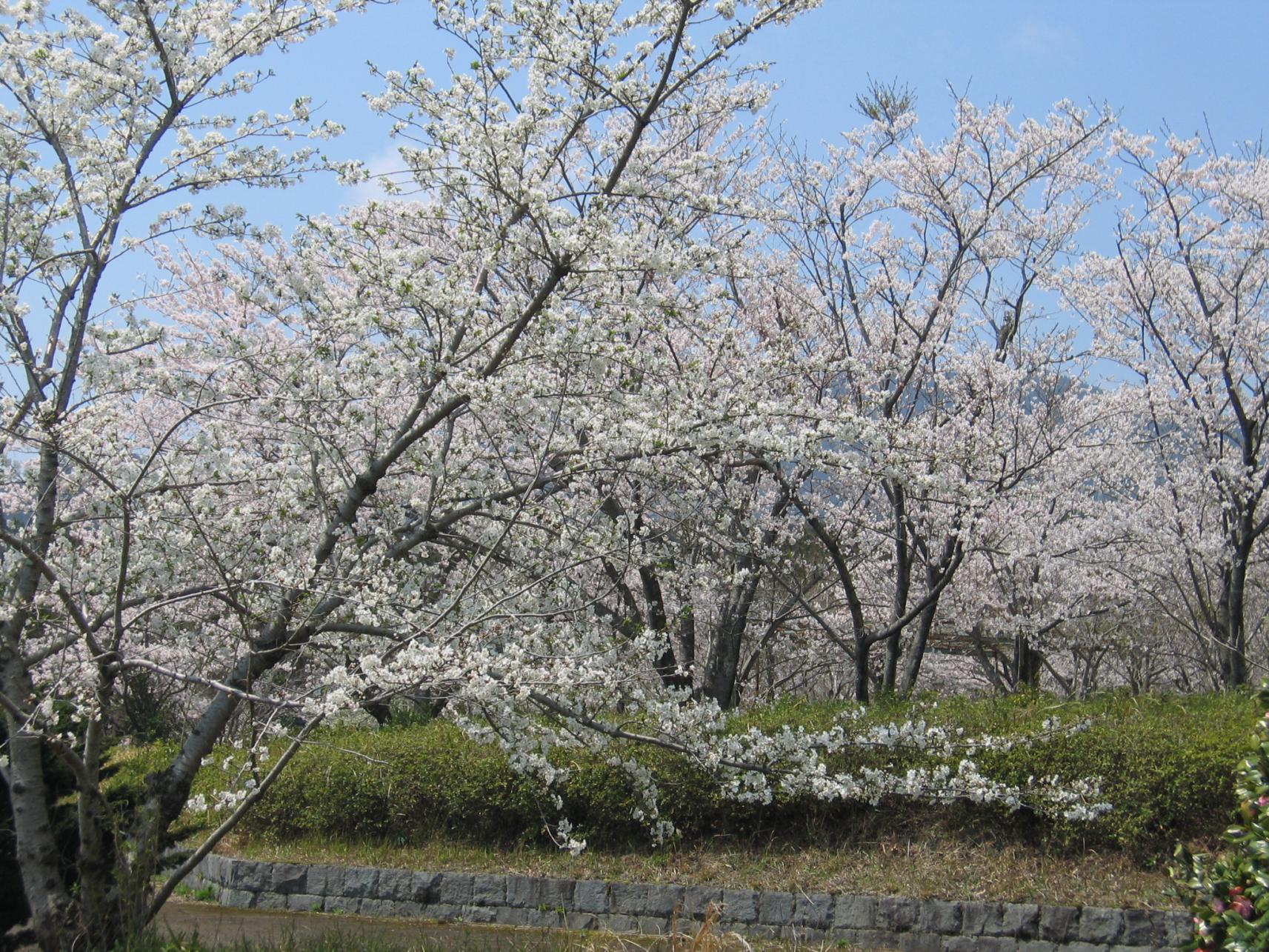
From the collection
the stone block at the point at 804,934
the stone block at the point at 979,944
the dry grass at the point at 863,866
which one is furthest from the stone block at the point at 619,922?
the stone block at the point at 979,944

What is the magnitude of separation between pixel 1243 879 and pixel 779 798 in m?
4.38

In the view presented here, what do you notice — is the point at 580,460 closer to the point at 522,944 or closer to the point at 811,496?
the point at 522,944

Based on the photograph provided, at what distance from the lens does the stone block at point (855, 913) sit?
6.73 metres

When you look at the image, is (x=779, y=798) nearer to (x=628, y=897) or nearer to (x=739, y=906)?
(x=739, y=906)

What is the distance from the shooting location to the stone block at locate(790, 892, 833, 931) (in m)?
6.82

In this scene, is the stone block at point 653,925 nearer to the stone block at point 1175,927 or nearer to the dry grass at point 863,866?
the dry grass at point 863,866

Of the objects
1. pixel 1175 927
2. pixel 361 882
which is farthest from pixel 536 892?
pixel 1175 927

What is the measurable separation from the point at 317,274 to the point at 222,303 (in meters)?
9.00

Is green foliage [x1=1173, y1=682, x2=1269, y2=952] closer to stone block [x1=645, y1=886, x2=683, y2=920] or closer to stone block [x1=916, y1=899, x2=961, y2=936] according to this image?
stone block [x1=916, y1=899, x2=961, y2=936]

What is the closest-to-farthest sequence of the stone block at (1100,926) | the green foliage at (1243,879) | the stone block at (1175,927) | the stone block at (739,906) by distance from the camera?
1. the green foliage at (1243,879)
2. the stone block at (1175,927)
3. the stone block at (1100,926)
4. the stone block at (739,906)

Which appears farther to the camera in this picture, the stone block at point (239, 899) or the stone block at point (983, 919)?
the stone block at point (239, 899)

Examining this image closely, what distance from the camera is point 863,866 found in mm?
7223

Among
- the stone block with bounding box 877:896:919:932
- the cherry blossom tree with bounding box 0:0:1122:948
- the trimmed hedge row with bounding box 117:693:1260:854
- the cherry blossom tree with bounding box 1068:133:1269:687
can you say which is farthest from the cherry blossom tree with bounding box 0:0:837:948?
the cherry blossom tree with bounding box 1068:133:1269:687

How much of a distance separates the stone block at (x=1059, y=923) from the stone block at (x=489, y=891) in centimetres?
371
